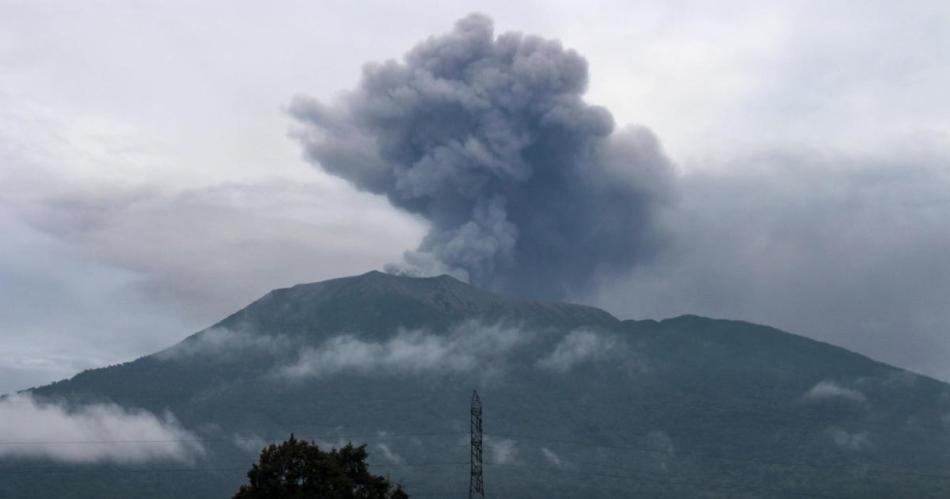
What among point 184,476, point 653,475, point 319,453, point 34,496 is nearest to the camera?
point 319,453

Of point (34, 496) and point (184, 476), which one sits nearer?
point (34, 496)

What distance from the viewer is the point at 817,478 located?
196750 mm

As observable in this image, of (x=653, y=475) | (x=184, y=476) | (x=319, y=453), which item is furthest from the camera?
(x=653, y=475)

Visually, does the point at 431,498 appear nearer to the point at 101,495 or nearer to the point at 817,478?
the point at 101,495

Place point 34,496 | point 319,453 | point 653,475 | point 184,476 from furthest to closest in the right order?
point 653,475
point 184,476
point 34,496
point 319,453

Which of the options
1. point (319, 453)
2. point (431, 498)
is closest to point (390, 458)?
point (431, 498)

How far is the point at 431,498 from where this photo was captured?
567 ft

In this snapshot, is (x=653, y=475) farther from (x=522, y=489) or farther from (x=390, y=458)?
(x=390, y=458)

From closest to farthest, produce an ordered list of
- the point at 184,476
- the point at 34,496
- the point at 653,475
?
1. the point at 34,496
2. the point at 184,476
3. the point at 653,475

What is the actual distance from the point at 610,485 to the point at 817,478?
36.4m

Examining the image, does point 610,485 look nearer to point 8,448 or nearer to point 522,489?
point 522,489

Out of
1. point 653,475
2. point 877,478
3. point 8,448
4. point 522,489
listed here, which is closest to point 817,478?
point 877,478

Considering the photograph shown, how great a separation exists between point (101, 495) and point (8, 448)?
32.3 m

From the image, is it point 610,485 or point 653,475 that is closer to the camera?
point 610,485
